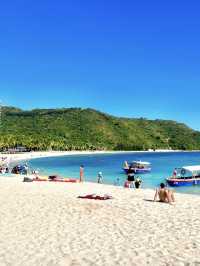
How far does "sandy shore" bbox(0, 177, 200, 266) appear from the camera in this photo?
11.4m

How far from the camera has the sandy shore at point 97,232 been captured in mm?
11359

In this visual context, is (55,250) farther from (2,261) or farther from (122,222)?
(122,222)

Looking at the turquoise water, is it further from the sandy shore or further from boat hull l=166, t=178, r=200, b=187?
the sandy shore

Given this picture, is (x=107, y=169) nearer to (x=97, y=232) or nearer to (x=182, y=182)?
(x=182, y=182)

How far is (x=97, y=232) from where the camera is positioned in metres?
14.8

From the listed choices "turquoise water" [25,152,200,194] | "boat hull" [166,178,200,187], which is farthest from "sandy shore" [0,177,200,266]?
"boat hull" [166,178,200,187]

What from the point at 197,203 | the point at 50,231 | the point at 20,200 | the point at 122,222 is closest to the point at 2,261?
the point at 50,231

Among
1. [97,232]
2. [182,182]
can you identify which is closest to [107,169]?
[182,182]

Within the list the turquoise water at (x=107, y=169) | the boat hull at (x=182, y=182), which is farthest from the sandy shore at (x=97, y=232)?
the boat hull at (x=182, y=182)

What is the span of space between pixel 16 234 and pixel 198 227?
22.0 ft

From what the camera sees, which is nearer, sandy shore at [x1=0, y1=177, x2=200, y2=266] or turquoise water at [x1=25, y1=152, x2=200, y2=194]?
sandy shore at [x1=0, y1=177, x2=200, y2=266]

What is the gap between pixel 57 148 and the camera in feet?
628

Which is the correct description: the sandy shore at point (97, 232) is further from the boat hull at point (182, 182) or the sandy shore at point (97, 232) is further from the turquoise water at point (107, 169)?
the boat hull at point (182, 182)

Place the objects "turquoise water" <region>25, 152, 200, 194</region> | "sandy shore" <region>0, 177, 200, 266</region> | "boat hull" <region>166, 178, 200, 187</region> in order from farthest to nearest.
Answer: "turquoise water" <region>25, 152, 200, 194</region> < "boat hull" <region>166, 178, 200, 187</region> < "sandy shore" <region>0, 177, 200, 266</region>
